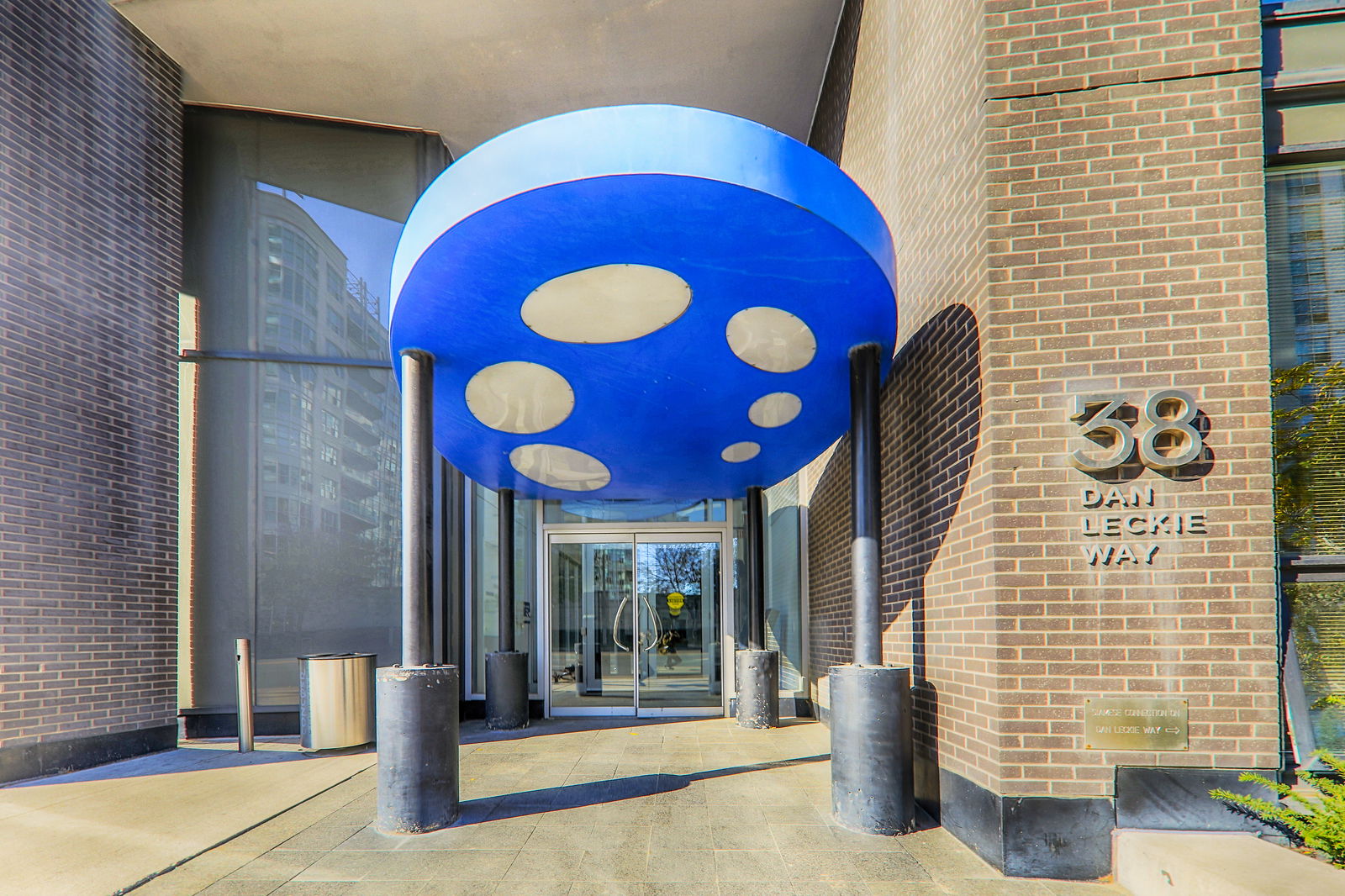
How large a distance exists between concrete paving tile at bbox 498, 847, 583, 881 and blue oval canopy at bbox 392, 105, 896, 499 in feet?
11.5

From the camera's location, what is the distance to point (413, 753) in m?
5.45

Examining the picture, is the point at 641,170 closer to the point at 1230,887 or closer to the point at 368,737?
the point at 1230,887

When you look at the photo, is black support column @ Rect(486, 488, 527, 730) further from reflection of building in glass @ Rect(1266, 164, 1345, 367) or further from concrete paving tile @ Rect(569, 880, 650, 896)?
reflection of building in glass @ Rect(1266, 164, 1345, 367)

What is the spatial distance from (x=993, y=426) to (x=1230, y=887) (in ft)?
7.98

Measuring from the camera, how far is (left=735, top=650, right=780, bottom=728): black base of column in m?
9.62

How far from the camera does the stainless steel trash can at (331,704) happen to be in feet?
28.2

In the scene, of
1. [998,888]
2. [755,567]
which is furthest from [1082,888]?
[755,567]

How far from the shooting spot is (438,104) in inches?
423

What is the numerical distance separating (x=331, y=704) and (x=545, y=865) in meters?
4.78

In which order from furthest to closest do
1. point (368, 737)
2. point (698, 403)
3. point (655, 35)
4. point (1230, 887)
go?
point (655, 35) → point (368, 737) → point (698, 403) → point (1230, 887)

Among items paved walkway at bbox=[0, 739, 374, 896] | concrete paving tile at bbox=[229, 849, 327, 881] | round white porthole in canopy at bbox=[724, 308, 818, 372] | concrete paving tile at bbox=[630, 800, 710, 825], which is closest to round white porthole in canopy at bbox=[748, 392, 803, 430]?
round white porthole in canopy at bbox=[724, 308, 818, 372]

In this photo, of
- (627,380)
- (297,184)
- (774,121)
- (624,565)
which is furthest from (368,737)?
(774,121)

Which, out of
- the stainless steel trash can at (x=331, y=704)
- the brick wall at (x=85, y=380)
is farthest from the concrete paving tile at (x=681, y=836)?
the brick wall at (x=85, y=380)

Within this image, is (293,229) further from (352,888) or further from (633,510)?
(352,888)
